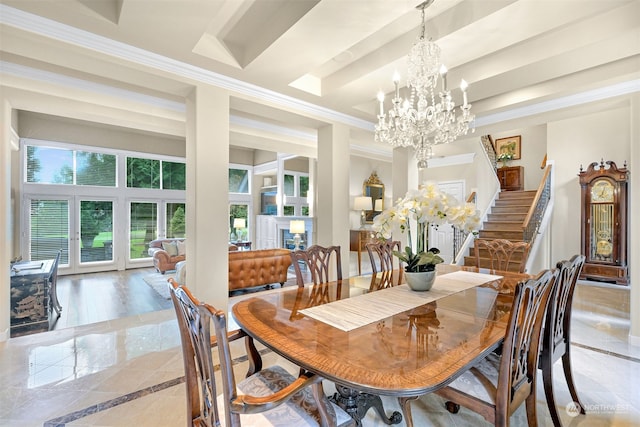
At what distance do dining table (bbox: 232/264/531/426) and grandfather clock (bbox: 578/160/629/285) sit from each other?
4.88 m

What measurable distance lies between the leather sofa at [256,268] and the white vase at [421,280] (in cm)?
313

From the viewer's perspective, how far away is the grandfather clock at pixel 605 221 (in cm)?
532

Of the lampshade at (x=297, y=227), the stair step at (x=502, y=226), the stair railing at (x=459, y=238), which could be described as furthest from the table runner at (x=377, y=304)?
the lampshade at (x=297, y=227)

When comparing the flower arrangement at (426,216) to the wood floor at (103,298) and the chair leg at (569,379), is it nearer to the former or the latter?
the chair leg at (569,379)

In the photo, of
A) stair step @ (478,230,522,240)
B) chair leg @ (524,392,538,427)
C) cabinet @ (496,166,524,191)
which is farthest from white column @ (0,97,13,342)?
cabinet @ (496,166,524,191)

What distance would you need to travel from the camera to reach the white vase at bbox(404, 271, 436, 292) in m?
2.02

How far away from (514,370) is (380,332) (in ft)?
2.03

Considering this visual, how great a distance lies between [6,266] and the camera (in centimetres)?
306

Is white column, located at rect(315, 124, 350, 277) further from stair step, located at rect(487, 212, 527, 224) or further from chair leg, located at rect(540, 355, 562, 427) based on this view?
stair step, located at rect(487, 212, 527, 224)

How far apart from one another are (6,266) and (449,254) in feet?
24.8

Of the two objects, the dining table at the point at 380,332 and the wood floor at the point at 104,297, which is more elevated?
the dining table at the point at 380,332

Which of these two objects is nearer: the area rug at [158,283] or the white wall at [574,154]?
the area rug at [158,283]

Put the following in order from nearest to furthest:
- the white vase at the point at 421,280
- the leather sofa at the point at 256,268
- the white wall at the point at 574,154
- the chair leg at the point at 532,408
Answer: the chair leg at the point at 532,408, the white vase at the point at 421,280, the leather sofa at the point at 256,268, the white wall at the point at 574,154

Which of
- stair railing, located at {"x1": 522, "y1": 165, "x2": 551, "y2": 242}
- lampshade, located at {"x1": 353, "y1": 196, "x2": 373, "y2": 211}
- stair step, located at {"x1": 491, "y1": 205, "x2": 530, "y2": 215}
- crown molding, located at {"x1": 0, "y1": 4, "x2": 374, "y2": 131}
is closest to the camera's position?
crown molding, located at {"x1": 0, "y1": 4, "x2": 374, "y2": 131}
